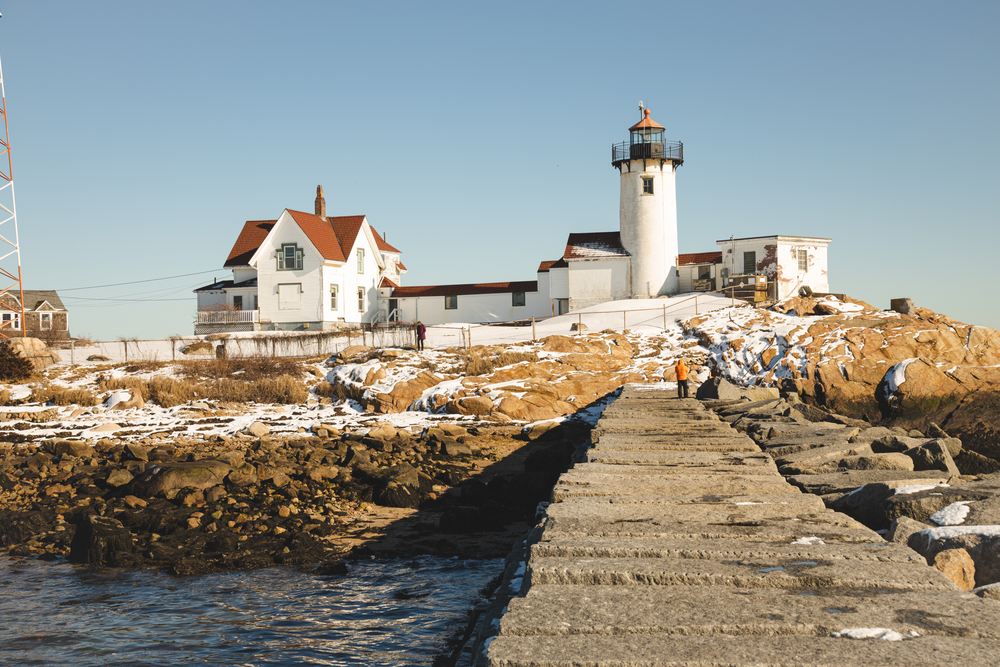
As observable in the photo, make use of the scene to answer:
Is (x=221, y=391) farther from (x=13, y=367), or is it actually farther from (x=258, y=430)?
(x=13, y=367)

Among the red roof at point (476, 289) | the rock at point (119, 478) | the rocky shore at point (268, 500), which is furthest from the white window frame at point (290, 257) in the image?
the rock at point (119, 478)

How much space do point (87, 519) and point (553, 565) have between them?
30.8ft

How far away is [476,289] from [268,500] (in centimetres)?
3569

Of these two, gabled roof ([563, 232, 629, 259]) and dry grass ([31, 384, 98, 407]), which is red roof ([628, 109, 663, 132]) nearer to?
gabled roof ([563, 232, 629, 259])

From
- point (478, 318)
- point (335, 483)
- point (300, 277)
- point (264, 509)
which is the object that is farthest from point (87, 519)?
point (478, 318)

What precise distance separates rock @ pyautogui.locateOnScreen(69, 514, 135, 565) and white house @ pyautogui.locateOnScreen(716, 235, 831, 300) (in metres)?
35.9

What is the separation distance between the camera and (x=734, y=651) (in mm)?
3080

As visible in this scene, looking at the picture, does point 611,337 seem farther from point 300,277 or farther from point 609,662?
point 609,662

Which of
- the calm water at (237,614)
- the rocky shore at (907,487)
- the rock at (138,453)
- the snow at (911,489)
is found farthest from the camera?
the rock at (138,453)

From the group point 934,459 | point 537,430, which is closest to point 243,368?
point 537,430

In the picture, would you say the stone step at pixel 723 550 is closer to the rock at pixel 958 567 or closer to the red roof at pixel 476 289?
the rock at pixel 958 567

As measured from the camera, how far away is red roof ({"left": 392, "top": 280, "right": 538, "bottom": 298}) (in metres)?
47.8

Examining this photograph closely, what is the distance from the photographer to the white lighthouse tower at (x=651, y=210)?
44.6 m

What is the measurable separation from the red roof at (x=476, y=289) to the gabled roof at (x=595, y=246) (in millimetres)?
3148
